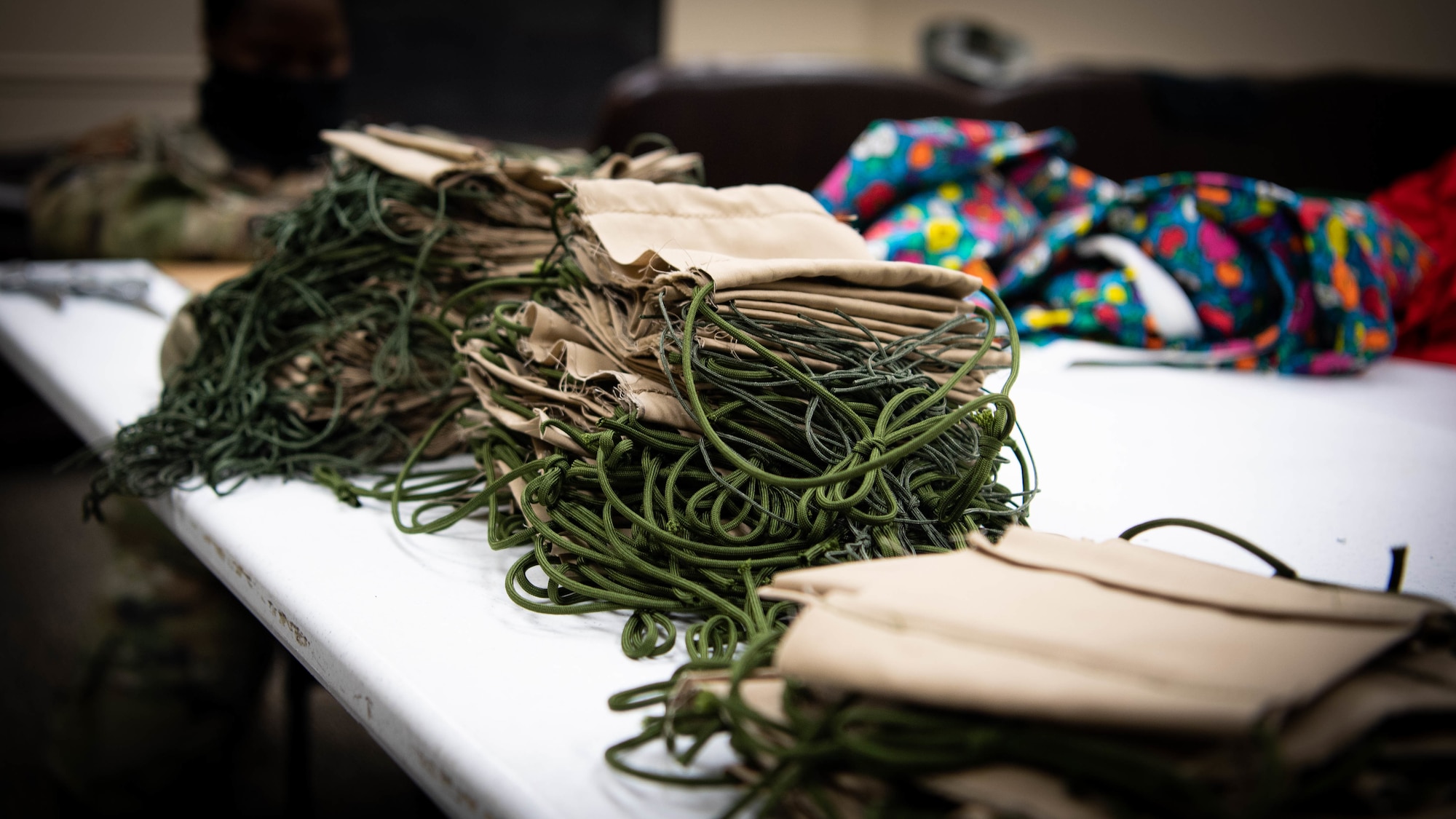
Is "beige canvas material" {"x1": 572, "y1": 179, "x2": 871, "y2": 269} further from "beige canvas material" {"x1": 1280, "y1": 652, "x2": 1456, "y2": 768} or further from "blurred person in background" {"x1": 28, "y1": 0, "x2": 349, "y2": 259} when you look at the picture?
"blurred person in background" {"x1": 28, "y1": 0, "x2": 349, "y2": 259}

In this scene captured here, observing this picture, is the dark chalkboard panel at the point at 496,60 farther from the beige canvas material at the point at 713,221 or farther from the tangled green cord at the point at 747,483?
the tangled green cord at the point at 747,483

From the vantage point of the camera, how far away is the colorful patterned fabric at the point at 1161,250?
3.96 feet

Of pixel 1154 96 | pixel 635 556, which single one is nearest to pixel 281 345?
pixel 635 556

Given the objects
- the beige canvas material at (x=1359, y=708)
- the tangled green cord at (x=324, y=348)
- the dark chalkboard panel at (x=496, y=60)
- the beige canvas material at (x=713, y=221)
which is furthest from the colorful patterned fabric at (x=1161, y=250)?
the dark chalkboard panel at (x=496, y=60)

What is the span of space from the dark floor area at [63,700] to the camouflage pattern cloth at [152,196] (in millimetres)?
509

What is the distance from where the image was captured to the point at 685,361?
48cm

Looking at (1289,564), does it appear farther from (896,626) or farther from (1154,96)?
(1154,96)

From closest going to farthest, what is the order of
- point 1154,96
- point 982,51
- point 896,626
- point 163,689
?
point 896,626, point 163,689, point 1154,96, point 982,51

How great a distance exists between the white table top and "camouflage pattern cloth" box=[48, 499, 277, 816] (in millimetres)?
265

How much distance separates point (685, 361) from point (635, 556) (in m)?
0.12

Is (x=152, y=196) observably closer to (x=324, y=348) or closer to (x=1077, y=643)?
(x=324, y=348)

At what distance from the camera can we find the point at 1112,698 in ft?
0.98

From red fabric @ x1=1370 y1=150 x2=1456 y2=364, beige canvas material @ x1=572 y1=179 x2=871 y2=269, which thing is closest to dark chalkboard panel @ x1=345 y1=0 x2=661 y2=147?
red fabric @ x1=1370 y1=150 x2=1456 y2=364

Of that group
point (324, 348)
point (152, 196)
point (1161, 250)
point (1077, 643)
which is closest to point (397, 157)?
point (324, 348)
